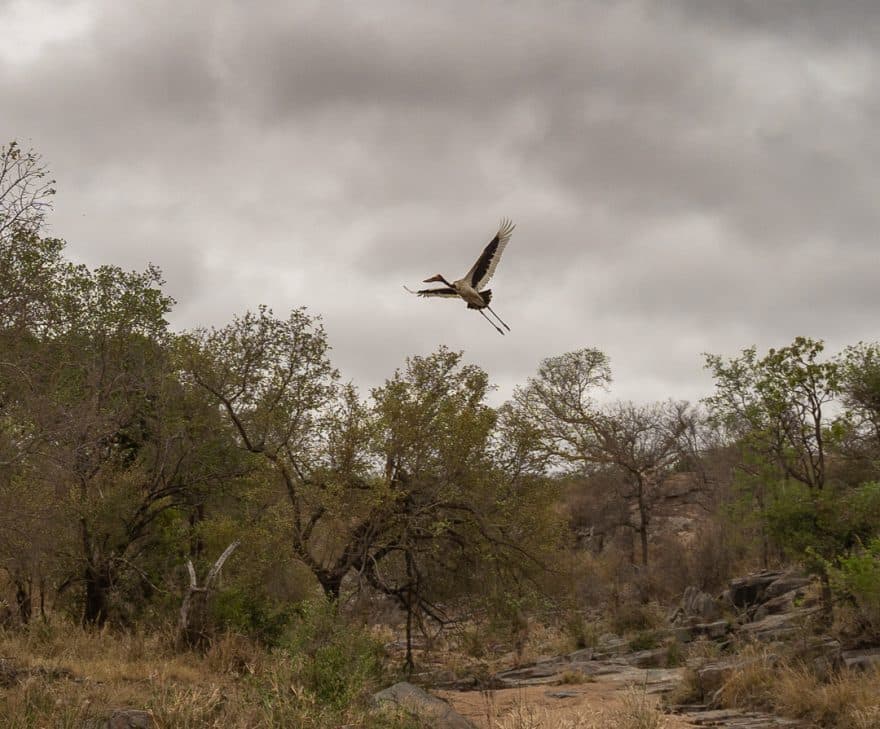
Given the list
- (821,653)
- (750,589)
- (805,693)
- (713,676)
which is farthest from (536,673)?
(750,589)

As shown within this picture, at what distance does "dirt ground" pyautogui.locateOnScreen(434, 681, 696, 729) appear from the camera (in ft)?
39.9

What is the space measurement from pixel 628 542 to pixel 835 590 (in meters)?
22.7

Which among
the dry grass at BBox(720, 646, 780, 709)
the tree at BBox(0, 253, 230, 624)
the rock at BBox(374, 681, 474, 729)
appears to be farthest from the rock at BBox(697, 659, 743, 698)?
the tree at BBox(0, 253, 230, 624)

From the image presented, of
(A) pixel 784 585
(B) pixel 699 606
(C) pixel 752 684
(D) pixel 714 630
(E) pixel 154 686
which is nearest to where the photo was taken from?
(E) pixel 154 686

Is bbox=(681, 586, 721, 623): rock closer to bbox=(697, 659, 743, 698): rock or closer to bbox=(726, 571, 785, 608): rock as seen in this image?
bbox=(726, 571, 785, 608): rock

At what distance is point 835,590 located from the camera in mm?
18734

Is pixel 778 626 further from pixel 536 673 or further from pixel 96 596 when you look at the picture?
pixel 96 596

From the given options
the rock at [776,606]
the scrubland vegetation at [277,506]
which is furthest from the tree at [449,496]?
the rock at [776,606]

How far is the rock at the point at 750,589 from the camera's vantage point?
27.8 m

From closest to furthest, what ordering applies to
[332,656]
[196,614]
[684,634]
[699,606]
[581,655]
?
1. [332,656]
2. [196,614]
3. [581,655]
4. [684,634]
5. [699,606]

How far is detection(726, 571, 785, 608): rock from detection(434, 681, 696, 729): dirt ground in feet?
32.1

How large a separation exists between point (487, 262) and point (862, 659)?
35.9 ft

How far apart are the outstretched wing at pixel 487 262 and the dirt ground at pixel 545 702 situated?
5726 millimetres

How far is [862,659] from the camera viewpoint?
53.0 ft
